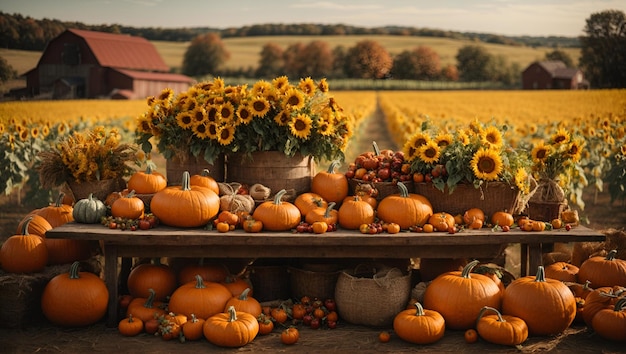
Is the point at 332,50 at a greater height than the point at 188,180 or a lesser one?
greater

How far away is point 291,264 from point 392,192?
4.12 ft

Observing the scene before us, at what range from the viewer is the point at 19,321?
5.77m

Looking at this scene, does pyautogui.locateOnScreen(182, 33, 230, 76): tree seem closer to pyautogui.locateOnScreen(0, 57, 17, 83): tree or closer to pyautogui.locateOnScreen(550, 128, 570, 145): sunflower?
pyautogui.locateOnScreen(0, 57, 17, 83): tree

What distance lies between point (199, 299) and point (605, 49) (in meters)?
7.92

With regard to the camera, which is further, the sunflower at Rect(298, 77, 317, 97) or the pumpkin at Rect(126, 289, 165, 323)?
the sunflower at Rect(298, 77, 317, 97)

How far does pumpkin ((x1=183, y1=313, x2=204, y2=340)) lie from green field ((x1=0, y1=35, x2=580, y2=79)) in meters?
4.65

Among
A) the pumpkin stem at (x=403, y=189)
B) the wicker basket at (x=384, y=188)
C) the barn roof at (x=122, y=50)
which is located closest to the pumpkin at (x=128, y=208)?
the wicker basket at (x=384, y=188)

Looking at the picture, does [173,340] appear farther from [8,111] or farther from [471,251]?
[8,111]

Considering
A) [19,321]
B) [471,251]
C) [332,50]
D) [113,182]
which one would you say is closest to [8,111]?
[113,182]

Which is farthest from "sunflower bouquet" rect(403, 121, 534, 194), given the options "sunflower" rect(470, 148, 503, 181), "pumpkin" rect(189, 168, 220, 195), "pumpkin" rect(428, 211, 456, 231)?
"pumpkin" rect(189, 168, 220, 195)

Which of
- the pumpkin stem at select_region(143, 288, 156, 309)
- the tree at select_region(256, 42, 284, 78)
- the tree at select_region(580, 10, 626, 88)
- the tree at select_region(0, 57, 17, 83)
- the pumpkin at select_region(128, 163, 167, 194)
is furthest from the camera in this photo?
the tree at select_region(256, 42, 284, 78)

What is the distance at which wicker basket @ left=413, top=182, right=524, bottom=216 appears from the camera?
639 centimetres

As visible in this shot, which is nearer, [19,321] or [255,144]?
[19,321]

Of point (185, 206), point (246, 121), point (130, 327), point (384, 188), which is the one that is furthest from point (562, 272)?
point (130, 327)
